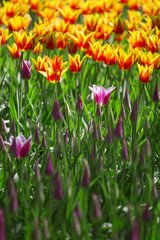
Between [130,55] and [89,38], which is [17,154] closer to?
[130,55]

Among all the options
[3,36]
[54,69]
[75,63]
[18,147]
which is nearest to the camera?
[18,147]

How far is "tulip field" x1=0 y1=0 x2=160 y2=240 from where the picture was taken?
5.39 feet

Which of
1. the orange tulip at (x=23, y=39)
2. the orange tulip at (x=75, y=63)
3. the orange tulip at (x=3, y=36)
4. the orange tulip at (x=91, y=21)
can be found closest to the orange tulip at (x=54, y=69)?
the orange tulip at (x=75, y=63)

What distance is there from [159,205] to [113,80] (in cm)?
218

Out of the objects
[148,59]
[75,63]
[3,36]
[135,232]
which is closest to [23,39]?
[75,63]

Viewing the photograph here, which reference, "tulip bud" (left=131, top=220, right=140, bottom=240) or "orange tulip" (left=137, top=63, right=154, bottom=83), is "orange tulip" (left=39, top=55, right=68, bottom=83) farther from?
"tulip bud" (left=131, top=220, right=140, bottom=240)

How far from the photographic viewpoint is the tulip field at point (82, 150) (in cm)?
164

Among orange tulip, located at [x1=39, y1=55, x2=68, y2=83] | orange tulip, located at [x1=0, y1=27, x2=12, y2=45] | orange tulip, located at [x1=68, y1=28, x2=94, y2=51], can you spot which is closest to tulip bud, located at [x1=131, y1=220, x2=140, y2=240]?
orange tulip, located at [x1=39, y1=55, x2=68, y2=83]

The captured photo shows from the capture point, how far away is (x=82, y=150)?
2.36m

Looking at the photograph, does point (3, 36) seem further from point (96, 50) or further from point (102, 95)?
point (102, 95)

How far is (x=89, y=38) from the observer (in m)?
3.00

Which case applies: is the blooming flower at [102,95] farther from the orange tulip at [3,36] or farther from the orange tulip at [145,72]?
the orange tulip at [3,36]

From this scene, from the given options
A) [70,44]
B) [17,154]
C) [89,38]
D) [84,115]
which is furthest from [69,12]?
[17,154]

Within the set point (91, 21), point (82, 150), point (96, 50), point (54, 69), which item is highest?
point (54, 69)
